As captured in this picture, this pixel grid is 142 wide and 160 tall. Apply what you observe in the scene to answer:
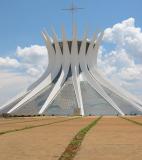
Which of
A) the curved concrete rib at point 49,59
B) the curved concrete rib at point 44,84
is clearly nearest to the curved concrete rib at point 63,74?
the curved concrete rib at point 44,84

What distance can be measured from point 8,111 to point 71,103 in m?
8.72

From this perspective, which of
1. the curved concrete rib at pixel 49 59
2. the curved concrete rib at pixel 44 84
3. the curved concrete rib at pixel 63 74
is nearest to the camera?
the curved concrete rib at pixel 44 84

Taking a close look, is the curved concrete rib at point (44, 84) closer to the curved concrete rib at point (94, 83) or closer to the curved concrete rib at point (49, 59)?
the curved concrete rib at point (49, 59)

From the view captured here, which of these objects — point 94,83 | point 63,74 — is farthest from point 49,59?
point 94,83

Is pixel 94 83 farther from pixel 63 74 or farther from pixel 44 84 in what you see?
pixel 44 84

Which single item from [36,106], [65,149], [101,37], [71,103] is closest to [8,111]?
[36,106]

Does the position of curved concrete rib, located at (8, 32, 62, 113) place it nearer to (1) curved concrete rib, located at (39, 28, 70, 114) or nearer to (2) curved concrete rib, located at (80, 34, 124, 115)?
(1) curved concrete rib, located at (39, 28, 70, 114)

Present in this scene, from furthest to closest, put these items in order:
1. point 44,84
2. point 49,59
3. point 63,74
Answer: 1. point 49,59
2. point 63,74
3. point 44,84

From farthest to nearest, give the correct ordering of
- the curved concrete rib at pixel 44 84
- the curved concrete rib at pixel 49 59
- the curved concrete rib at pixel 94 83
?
1. the curved concrete rib at pixel 49 59
2. the curved concrete rib at pixel 44 84
3. the curved concrete rib at pixel 94 83

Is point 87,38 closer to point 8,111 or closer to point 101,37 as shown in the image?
point 101,37

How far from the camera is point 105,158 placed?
819 centimetres

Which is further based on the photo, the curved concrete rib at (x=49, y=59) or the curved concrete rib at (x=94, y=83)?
the curved concrete rib at (x=49, y=59)

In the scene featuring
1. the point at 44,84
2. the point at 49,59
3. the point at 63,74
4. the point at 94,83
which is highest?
the point at 49,59

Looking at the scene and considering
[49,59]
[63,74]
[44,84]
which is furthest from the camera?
[49,59]
